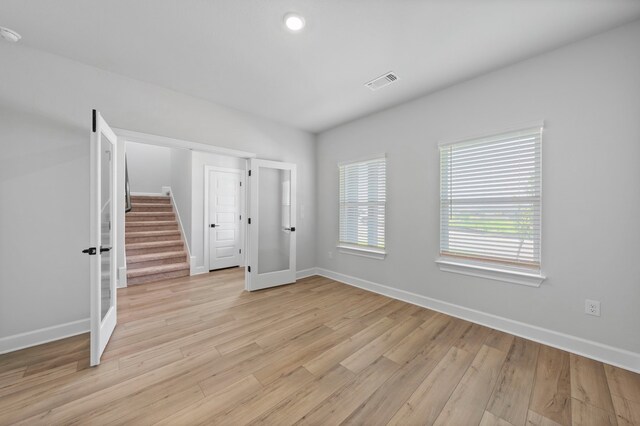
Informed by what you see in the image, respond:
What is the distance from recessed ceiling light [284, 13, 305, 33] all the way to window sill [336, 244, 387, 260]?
112 inches

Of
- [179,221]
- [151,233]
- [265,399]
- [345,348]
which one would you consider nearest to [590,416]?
[345,348]

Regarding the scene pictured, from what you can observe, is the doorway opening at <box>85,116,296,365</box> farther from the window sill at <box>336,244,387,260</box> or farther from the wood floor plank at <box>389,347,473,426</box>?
the wood floor plank at <box>389,347,473,426</box>

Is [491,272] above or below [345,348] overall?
above

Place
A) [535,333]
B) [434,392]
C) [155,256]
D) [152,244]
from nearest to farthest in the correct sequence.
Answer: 1. [434,392]
2. [535,333]
3. [155,256]
4. [152,244]

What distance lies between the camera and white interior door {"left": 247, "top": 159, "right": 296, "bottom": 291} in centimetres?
379

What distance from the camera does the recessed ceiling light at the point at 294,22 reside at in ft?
6.18

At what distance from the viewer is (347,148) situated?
416 cm

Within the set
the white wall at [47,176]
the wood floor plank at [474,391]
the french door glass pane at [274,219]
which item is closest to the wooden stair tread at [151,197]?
the french door glass pane at [274,219]

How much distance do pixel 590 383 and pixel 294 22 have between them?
3.46m

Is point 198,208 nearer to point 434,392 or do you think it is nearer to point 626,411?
point 434,392

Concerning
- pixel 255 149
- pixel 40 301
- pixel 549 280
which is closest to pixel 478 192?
pixel 549 280

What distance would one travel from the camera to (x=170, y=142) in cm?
306

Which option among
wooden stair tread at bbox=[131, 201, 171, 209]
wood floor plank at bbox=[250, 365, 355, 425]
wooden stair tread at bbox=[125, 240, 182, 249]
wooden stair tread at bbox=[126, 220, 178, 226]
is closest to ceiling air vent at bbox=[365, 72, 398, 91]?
wood floor plank at bbox=[250, 365, 355, 425]

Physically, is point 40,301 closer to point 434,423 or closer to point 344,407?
point 344,407
